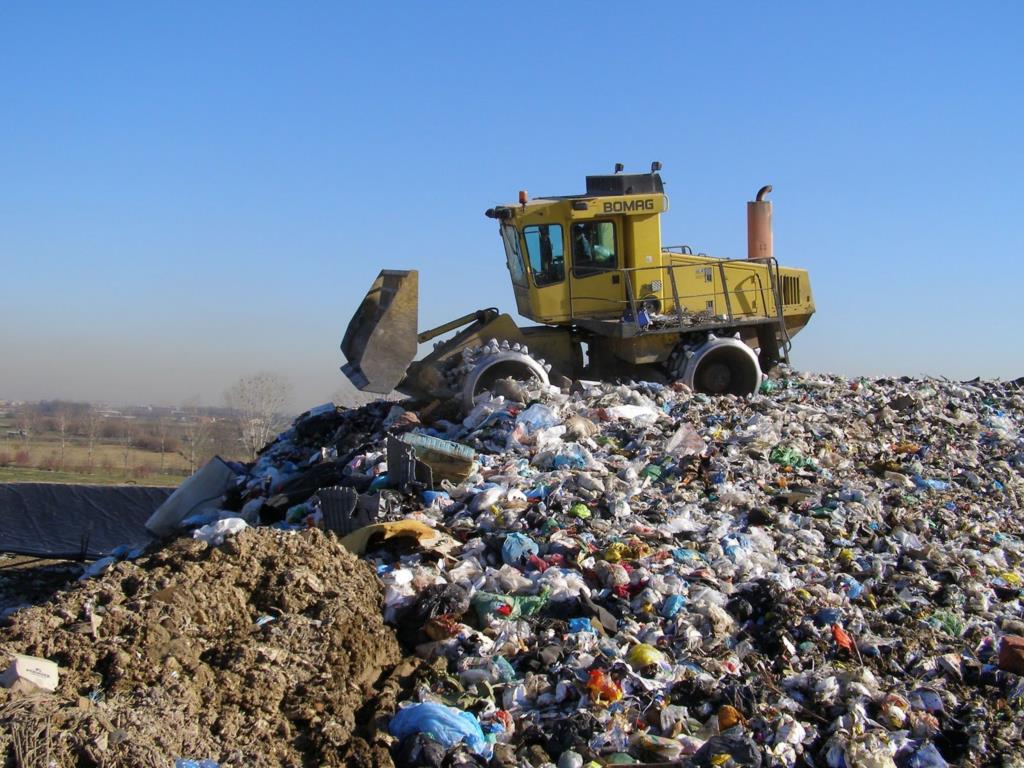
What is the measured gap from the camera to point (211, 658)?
185 inches

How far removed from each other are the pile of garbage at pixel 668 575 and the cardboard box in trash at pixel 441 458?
2 cm

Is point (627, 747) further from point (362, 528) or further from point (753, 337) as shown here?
point (753, 337)

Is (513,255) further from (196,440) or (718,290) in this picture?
(196,440)

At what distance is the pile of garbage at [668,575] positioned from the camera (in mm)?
4602

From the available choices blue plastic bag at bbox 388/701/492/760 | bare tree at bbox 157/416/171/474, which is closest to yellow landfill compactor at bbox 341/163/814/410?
blue plastic bag at bbox 388/701/492/760

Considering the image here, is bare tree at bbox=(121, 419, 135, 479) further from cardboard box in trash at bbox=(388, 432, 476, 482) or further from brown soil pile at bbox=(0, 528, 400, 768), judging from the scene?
brown soil pile at bbox=(0, 528, 400, 768)

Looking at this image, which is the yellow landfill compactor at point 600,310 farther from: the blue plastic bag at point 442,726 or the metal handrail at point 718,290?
the blue plastic bag at point 442,726

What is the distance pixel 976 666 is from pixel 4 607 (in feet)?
21.5

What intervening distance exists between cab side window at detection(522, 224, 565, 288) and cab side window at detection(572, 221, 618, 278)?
0.50 feet

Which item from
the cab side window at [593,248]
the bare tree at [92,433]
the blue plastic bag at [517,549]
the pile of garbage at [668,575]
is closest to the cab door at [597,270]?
the cab side window at [593,248]

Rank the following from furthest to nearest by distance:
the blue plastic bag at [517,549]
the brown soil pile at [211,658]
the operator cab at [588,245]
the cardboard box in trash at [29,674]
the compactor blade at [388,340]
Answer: the operator cab at [588,245] < the compactor blade at [388,340] < the blue plastic bag at [517,549] < the cardboard box in trash at [29,674] < the brown soil pile at [211,658]

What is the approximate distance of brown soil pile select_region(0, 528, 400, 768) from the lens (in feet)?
12.3

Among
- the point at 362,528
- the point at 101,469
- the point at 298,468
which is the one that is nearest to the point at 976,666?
the point at 362,528

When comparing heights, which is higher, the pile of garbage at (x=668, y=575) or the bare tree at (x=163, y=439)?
the pile of garbage at (x=668, y=575)
